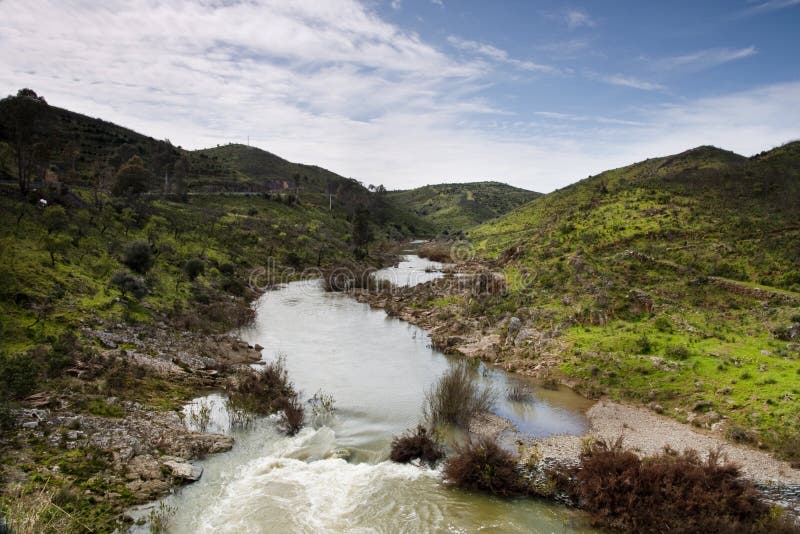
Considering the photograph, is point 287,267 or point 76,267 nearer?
point 76,267

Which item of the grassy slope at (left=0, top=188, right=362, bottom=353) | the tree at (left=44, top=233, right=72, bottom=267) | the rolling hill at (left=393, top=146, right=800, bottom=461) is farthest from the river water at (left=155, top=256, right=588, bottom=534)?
the tree at (left=44, top=233, right=72, bottom=267)

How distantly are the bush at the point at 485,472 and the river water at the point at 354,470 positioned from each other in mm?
369

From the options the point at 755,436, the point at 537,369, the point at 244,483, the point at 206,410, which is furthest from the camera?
the point at 537,369

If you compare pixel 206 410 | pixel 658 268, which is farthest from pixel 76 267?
pixel 658 268

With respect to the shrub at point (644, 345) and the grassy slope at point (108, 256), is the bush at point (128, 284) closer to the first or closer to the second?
the grassy slope at point (108, 256)

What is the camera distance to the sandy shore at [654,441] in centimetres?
1521

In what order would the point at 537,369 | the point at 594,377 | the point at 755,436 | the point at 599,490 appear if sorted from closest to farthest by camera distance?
the point at 599,490, the point at 755,436, the point at 594,377, the point at 537,369

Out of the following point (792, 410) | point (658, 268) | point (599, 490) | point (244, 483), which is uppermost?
point (658, 268)

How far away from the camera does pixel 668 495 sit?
1315 cm

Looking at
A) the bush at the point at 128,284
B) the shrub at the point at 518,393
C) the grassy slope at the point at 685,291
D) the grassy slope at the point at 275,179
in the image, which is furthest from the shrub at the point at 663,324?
the grassy slope at the point at 275,179

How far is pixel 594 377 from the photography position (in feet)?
80.8

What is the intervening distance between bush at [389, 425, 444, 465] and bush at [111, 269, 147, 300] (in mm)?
20208

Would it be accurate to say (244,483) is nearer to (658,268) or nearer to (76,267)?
(76,267)

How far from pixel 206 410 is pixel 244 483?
16.1 feet
